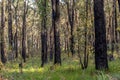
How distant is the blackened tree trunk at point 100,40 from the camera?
11523 mm

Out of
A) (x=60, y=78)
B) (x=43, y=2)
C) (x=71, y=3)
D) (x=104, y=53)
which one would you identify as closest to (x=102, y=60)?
(x=104, y=53)

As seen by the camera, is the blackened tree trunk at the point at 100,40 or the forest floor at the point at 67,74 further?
the blackened tree trunk at the point at 100,40

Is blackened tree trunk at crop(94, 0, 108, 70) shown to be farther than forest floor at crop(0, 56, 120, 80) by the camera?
Yes

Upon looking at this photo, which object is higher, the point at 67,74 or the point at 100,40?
the point at 100,40

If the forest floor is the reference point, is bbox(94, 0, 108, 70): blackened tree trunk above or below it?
above

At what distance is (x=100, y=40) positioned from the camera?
38.3 ft

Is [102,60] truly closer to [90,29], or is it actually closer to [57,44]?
[90,29]

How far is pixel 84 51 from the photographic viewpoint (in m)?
13.4

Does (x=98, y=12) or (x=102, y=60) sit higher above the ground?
(x=98, y=12)

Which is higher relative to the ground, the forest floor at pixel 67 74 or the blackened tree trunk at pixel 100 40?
the blackened tree trunk at pixel 100 40

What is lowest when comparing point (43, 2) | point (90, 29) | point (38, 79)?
point (38, 79)

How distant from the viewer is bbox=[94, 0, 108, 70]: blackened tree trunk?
37.8 feet

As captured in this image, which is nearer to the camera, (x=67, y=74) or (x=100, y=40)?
(x=67, y=74)

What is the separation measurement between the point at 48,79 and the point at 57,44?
9.05 meters
